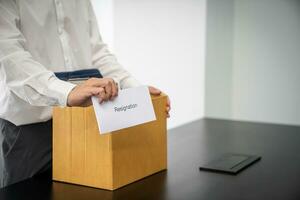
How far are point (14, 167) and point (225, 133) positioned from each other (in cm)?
91

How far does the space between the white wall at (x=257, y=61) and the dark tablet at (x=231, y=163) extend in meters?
1.72

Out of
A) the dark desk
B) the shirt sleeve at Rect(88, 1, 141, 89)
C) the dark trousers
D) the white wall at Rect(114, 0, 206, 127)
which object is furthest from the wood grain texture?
the white wall at Rect(114, 0, 206, 127)

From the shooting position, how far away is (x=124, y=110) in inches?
44.6

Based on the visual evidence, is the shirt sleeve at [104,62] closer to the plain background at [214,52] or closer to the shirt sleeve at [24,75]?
the shirt sleeve at [24,75]

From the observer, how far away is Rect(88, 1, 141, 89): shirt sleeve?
1641mm

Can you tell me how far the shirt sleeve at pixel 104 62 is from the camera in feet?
5.38

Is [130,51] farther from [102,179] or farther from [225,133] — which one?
[102,179]

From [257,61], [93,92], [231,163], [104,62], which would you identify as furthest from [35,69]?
[257,61]

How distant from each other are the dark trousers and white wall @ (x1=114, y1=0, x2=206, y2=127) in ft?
6.24

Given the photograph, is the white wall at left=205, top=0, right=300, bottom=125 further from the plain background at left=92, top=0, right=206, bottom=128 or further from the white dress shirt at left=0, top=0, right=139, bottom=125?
the white dress shirt at left=0, top=0, right=139, bottom=125

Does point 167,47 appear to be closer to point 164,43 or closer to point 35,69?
point 164,43

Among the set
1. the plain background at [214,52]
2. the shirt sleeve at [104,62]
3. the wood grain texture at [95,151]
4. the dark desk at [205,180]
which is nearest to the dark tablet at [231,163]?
the dark desk at [205,180]

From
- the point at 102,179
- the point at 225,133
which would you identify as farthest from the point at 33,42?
the point at 225,133

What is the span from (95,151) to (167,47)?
2.21 m
